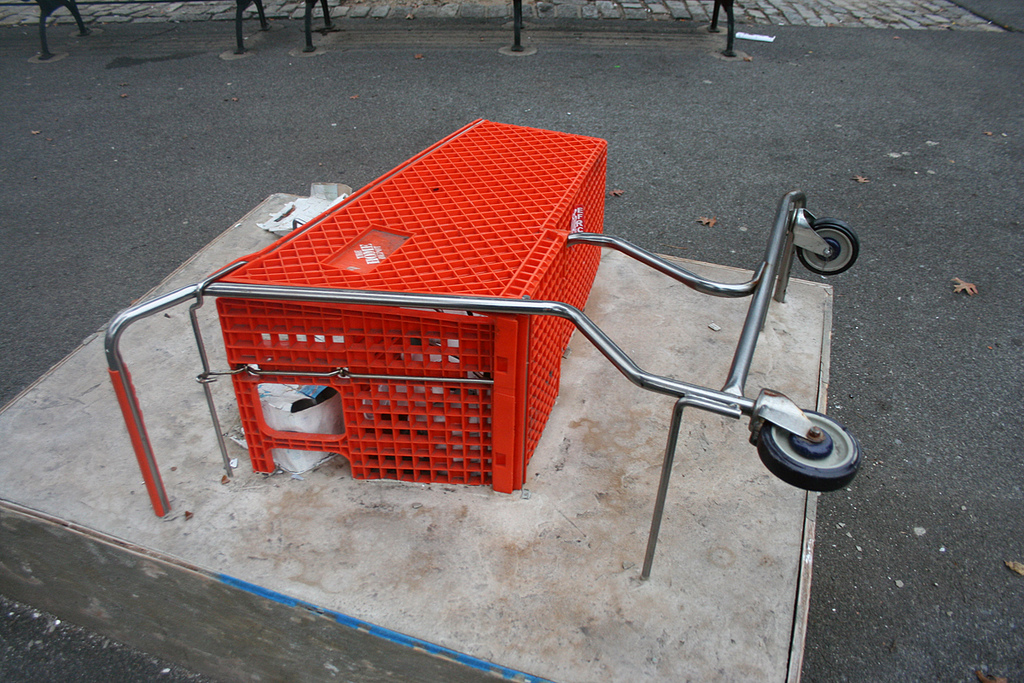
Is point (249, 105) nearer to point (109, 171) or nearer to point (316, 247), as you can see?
point (109, 171)

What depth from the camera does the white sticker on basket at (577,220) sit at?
2992 mm

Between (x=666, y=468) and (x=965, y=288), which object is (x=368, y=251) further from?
(x=965, y=288)

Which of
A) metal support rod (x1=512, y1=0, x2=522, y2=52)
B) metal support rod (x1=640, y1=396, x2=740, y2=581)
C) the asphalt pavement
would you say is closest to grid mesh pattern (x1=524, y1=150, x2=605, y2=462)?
metal support rod (x1=640, y1=396, x2=740, y2=581)

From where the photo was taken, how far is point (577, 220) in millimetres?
3061

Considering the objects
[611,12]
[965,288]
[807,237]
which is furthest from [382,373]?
[611,12]

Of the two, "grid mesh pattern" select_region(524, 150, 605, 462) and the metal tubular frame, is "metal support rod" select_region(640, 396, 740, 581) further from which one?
"grid mesh pattern" select_region(524, 150, 605, 462)

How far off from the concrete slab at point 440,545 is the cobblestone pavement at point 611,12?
785 centimetres

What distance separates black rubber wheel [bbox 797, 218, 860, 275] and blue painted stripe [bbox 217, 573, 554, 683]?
7.52 feet

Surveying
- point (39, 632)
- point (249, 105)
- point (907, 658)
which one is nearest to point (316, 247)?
point (39, 632)

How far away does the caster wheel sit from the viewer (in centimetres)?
165

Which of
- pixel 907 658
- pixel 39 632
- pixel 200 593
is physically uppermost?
pixel 200 593

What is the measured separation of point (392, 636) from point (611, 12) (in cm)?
928

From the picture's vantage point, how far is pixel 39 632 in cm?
272

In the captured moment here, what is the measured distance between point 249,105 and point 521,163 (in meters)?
4.95
